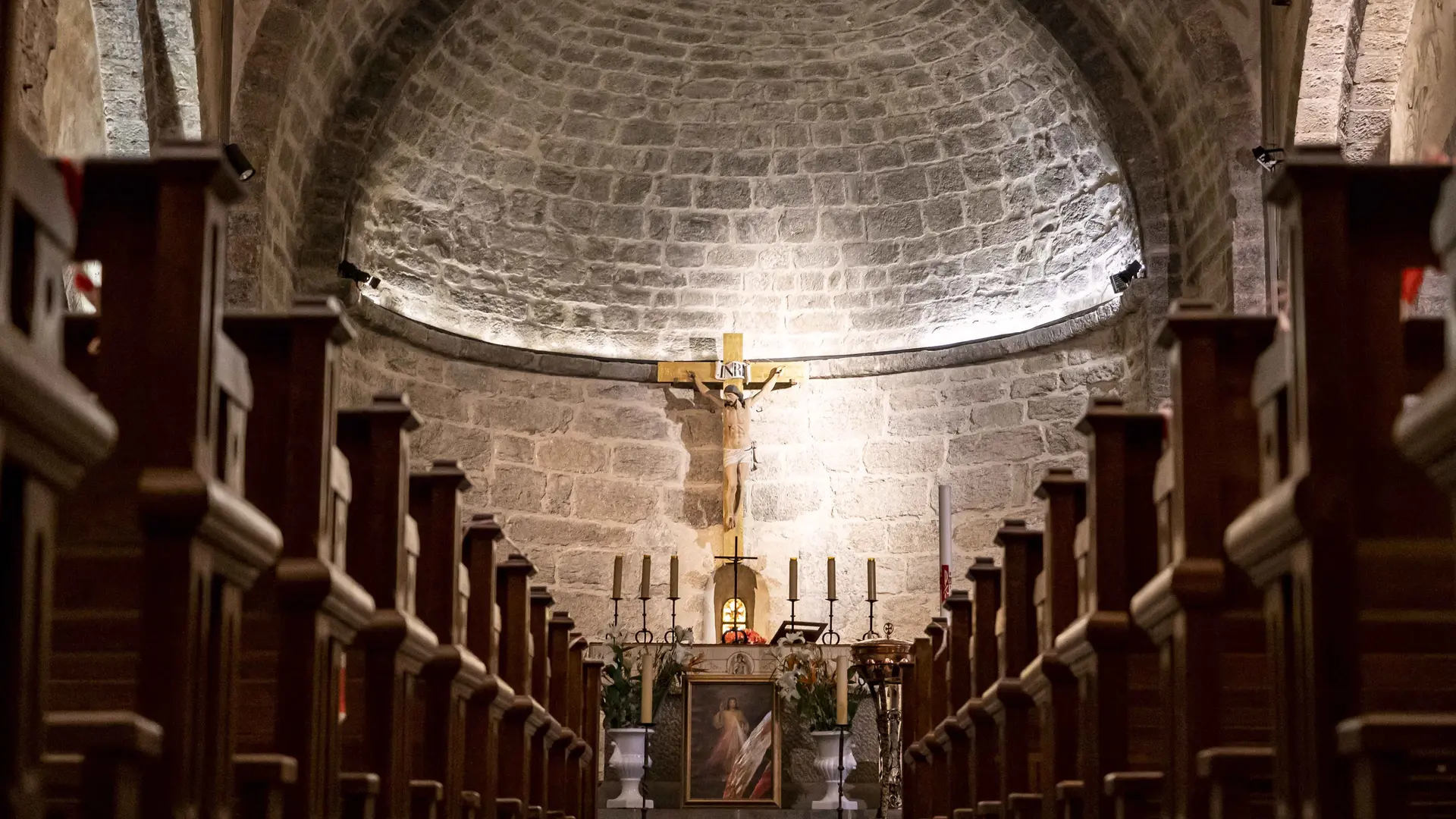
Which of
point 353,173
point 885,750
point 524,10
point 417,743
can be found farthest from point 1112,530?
point 524,10

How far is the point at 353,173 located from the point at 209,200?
9.56m

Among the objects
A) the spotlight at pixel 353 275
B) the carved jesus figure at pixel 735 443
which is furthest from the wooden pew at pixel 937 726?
the spotlight at pixel 353 275

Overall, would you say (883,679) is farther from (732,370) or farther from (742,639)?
(732,370)

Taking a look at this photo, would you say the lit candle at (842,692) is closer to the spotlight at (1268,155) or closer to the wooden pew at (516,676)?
the wooden pew at (516,676)

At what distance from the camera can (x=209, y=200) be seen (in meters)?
2.97

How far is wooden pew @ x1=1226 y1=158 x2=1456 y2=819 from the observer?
2721mm

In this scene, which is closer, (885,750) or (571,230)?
(885,750)

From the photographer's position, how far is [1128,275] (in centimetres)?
1255

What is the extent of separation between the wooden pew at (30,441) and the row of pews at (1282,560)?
1.51m

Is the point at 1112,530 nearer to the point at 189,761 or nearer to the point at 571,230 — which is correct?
the point at 189,761

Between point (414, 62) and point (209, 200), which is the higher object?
point (414, 62)

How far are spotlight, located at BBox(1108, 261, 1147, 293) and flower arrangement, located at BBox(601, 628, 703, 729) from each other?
4003mm

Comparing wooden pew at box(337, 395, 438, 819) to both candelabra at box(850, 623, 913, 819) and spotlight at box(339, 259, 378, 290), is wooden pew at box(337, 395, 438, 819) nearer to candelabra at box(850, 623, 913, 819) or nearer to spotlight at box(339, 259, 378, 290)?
candelabra at box(850, 623, 913, 819)

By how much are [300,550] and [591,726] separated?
703cm
